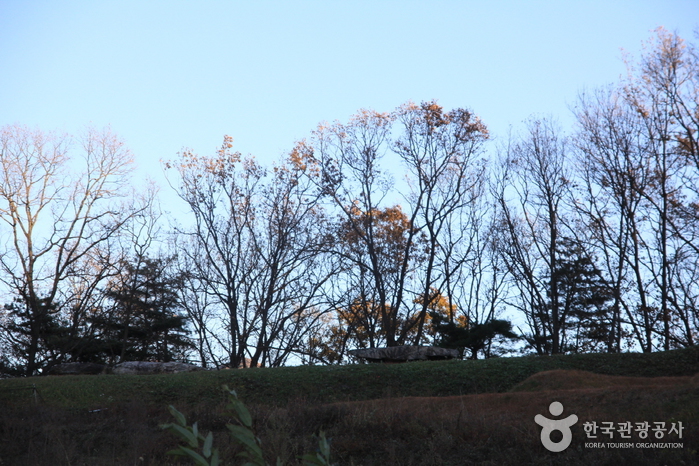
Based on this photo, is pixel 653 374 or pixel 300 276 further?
pixel 300 276

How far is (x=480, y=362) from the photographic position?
16359 mm

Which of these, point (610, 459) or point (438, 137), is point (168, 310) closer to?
point (438, 137)

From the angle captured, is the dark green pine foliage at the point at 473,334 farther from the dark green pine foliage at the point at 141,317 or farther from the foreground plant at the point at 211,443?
the foreground plant at the point at 211,443

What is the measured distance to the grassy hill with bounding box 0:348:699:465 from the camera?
23.3ft

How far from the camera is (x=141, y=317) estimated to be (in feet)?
84.6

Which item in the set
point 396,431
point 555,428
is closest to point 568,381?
point 555,428

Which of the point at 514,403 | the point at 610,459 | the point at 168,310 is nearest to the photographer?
the point at 610,459

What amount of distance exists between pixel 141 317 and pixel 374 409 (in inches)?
773

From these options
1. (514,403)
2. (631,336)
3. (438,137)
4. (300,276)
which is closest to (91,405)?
(514,403)

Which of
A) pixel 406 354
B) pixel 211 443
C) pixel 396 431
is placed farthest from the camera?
pixel 406 354

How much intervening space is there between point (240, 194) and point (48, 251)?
9047mm

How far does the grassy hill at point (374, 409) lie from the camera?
23.3ft

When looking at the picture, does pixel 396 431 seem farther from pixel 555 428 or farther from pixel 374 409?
pixel 555 428

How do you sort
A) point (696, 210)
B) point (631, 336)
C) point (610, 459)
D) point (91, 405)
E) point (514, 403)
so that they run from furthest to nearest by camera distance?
point (631, 336), point (696, 210), point (91, 405), point (514, 403), point (610, 459)
